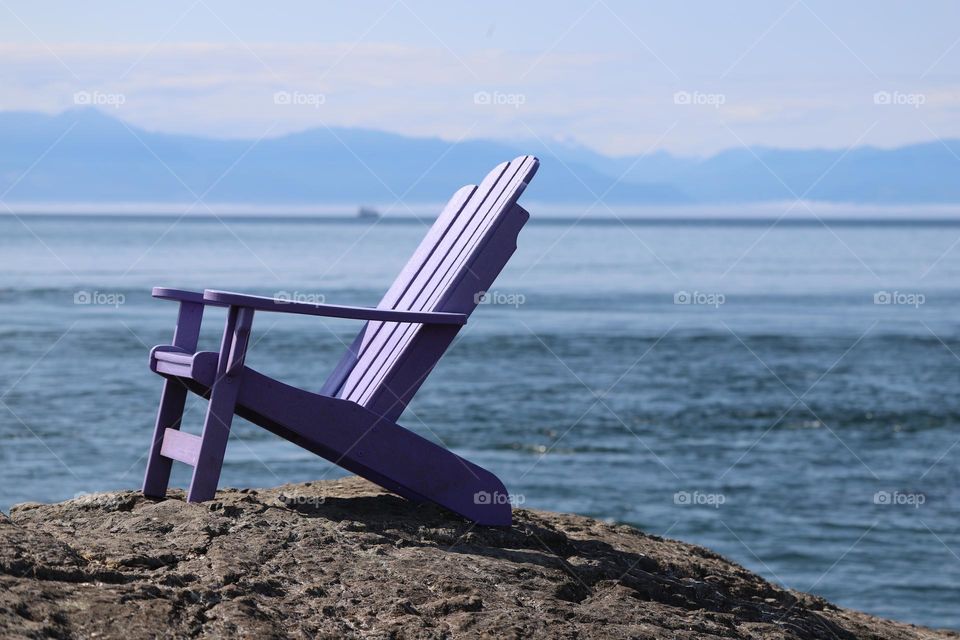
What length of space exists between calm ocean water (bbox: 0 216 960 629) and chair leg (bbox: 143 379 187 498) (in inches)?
207

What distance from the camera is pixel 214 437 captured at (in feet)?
14.4

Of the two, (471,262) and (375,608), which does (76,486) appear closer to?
(471,262)

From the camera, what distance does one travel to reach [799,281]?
41781mm

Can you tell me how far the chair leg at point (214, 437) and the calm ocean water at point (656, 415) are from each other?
5363mm

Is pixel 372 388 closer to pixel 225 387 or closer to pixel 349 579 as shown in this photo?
pixel 225 387

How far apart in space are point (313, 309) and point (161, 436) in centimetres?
100

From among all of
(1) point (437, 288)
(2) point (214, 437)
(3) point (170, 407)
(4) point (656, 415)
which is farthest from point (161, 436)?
(4) point (656, 415)

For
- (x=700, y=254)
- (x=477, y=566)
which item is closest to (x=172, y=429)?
(x=477, y=566)

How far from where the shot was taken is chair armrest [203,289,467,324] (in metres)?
4.21

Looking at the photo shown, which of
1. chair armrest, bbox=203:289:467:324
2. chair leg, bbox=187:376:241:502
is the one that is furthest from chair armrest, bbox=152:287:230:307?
chair leg, bbox=187:376:241:502

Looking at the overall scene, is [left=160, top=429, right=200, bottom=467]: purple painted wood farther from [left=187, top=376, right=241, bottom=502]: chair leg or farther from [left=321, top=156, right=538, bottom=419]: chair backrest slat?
[left=321, top=156, right=538, bottom=419]: chair backrest slat

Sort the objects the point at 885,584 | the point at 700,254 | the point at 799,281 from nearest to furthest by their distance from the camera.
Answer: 1. the point at 885,584
2. the point at 799,281
3. the point at 700,254

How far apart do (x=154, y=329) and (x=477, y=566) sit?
19192mm

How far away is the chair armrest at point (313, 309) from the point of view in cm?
421
